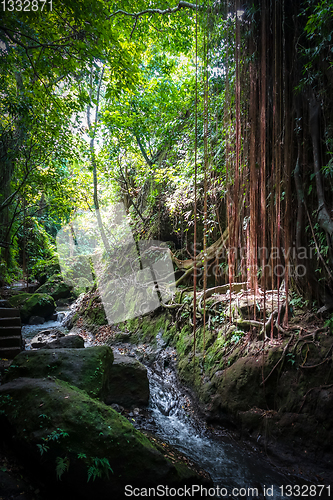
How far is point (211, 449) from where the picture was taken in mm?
3154

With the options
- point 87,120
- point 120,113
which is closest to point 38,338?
point 120,113

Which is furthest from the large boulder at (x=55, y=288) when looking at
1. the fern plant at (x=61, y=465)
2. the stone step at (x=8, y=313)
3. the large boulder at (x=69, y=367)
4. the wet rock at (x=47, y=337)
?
the fern plant at (x=61, y=465)

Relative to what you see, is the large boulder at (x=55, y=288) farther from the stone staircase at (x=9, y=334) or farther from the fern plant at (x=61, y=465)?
the fern plant at (x=61, y=465)

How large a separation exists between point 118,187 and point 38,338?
18.6 feet

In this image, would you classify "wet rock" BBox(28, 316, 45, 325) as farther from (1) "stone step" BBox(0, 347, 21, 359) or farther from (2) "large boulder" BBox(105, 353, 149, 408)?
(2) "large boulder" BBox(105, 353, 149, 408)

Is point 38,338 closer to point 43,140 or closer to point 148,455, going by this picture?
point 43,140

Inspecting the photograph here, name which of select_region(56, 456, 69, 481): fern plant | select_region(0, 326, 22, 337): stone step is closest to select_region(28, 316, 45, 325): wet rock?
select_region(0, 326, 22, 337): stone step

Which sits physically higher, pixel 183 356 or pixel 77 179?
pixel 77 179

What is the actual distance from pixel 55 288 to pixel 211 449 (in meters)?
10.8

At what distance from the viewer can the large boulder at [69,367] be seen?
3.04 meters

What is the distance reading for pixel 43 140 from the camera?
525cm

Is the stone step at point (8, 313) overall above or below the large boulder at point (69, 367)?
above

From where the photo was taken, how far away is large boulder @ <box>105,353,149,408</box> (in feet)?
13.0

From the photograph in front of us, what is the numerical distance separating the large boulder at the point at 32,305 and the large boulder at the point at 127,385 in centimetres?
623
